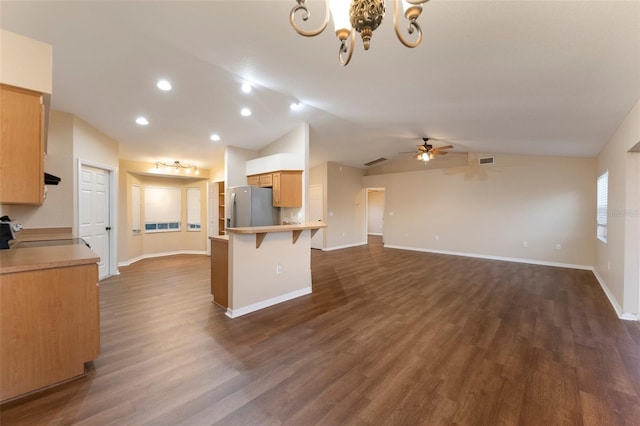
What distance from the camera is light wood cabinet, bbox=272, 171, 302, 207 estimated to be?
488 centimetres

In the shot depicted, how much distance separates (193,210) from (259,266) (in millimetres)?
5285

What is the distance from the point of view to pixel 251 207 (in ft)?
16.5

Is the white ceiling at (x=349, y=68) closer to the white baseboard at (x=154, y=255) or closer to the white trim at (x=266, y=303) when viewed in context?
the white trim at (x=266, y=303)

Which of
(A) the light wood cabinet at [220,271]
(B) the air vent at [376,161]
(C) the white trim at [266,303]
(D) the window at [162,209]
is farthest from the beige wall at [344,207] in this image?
(A) the light wood cabinet at [220,271]

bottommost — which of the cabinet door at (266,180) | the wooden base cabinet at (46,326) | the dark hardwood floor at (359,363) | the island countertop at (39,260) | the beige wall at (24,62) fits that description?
the dark hardwood floor at (359,363)

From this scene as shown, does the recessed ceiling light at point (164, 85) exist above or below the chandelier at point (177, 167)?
above

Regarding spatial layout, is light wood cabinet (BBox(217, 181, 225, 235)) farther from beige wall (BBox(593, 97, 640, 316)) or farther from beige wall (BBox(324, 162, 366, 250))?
beige wall (BBox(593, 97, 640, 316))

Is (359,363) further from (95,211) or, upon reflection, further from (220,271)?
(95,211)

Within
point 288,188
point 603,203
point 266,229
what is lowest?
point 266,229

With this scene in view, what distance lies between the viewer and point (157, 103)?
12.2 ft

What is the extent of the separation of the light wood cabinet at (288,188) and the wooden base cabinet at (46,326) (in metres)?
3.15

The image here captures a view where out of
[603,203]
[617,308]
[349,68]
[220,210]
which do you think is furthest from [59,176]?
[603,203]

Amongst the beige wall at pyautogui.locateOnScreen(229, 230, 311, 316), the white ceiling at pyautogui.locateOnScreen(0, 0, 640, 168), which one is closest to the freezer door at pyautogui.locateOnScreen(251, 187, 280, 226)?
the white ceiling at pyautogui.locateOnScreen(0, 0, 640, 168)

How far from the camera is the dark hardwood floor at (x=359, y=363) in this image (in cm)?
167
